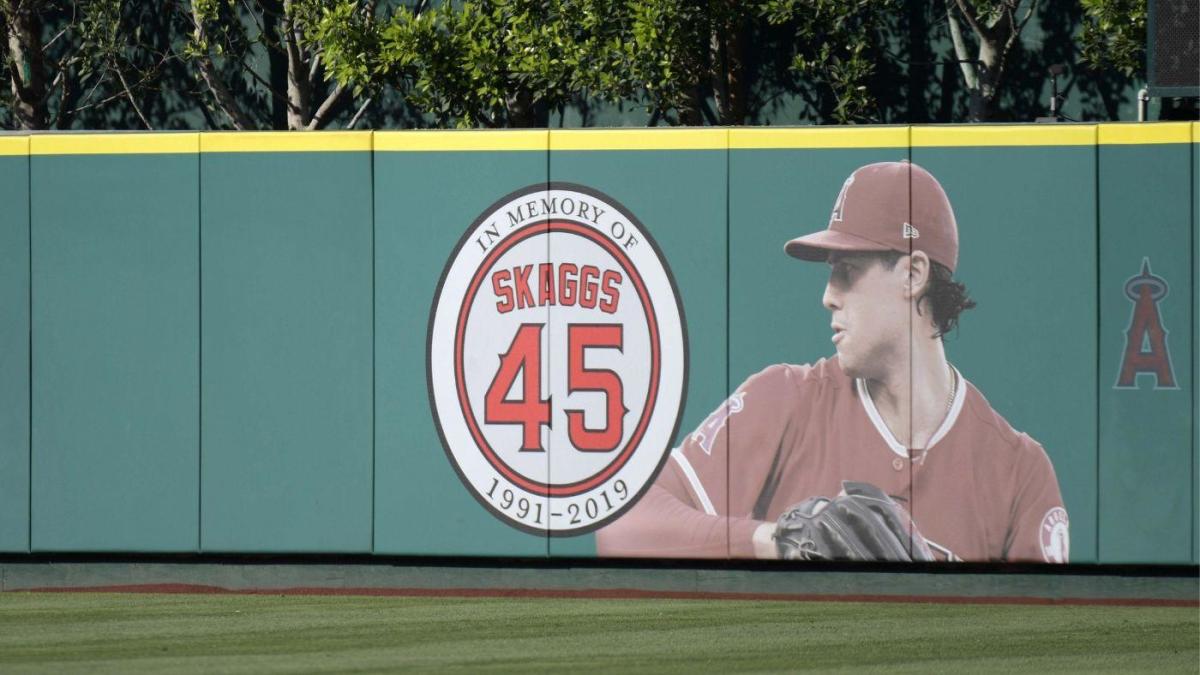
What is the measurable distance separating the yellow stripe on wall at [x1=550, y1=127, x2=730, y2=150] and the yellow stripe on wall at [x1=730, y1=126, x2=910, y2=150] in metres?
0.15

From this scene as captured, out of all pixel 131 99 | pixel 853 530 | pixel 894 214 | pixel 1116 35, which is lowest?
pixel 853 530

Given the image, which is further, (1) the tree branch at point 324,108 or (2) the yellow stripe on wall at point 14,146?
(1) the tree branch at point 324,108

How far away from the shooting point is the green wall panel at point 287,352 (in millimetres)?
12008

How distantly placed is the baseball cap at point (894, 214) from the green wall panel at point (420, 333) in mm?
2257

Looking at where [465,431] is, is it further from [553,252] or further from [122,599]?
[122,599]

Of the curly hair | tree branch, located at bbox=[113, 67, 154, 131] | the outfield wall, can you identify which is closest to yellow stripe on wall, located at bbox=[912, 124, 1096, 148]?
the outfield wall

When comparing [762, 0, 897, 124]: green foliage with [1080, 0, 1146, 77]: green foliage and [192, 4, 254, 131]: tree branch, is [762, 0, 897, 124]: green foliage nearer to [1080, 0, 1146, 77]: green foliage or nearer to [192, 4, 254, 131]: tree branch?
[1080, 0, 1146, 77]: green foliage

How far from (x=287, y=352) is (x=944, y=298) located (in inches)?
191

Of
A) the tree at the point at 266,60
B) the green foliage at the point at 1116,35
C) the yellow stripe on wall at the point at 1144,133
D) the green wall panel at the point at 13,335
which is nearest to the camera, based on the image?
the yellow stripe on wall at the point at 1144,133

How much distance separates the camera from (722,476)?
11711 mm

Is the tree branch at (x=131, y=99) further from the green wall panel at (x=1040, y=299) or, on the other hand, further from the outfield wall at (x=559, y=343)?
the green wall panel at (x=1040, y=299)

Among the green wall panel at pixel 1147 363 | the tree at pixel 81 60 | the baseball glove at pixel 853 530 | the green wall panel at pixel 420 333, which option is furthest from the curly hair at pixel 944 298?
the tree at pixel 81 60

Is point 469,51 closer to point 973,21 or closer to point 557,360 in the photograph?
point 557,360

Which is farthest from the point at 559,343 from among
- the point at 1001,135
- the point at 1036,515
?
the point at 1036,515
